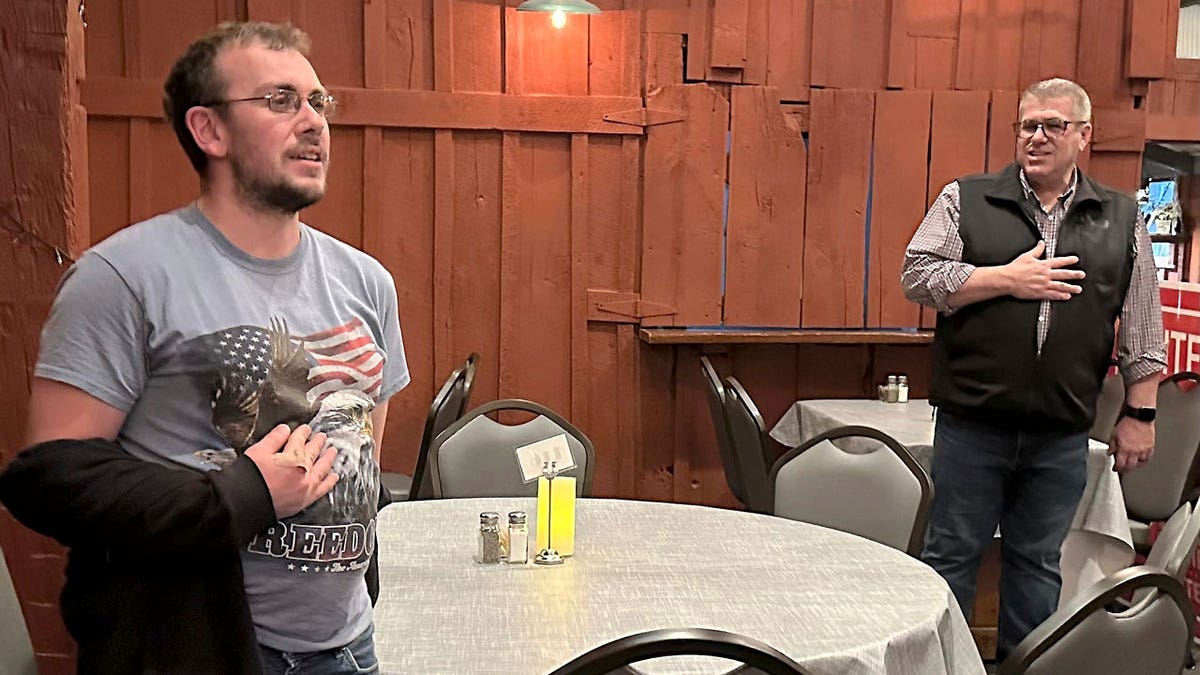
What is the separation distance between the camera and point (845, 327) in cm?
462

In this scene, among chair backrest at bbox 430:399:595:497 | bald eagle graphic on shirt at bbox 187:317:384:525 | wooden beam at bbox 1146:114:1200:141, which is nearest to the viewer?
bald eagle graphic on shirt at bbox 187:317:384:525

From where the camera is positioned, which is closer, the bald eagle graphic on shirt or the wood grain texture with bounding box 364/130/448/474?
the bald eagle graphic on shirt

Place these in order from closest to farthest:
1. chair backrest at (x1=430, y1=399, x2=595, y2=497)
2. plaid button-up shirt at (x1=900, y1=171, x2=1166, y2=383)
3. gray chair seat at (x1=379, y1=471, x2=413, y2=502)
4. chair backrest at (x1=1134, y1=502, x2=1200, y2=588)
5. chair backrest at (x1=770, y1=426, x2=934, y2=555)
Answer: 1. chair backrest at (x1=1134, y1=502, x2=1200, y2=588)
2. chair backrest at (x1=770, y1=426, x2=934, y2=555)
3. plaid button-up shirt at (x1=900, y1=171, x2=1166, y2=383)
4. chair backrest at (x1=430, y1=399, x2=595, y2=497)
5. gray chair seat at (x1=379, y1=471, x2=413, y2=502)

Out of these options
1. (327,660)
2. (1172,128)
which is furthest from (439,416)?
(1172,128)

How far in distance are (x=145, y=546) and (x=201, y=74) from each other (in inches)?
22.3

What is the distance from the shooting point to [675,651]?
1.32m

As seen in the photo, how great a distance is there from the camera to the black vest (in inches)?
112

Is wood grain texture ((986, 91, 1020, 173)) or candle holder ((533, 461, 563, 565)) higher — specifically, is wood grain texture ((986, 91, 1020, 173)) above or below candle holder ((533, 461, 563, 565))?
above

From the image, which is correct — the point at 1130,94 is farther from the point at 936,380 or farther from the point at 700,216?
the point at 936,380

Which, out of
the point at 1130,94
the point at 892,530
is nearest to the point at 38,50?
the point at 892,530

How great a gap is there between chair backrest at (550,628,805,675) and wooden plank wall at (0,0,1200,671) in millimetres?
3200

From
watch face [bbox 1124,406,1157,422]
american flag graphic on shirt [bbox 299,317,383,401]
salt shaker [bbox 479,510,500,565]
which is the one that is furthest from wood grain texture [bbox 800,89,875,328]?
american flag graphic on shirt [bbox 299,317,383,401]

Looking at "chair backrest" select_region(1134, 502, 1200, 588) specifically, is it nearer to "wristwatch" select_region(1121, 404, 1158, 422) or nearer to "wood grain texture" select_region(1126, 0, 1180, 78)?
"wristwatch" select_region(1121, 404, 1158, 422)

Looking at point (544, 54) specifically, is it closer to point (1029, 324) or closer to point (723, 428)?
point (723, 428)
